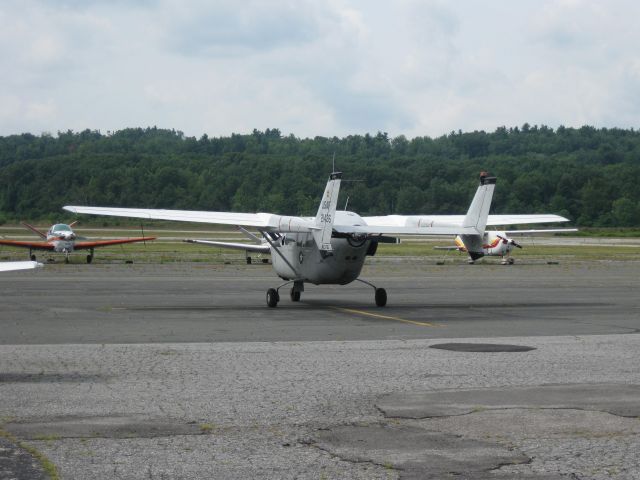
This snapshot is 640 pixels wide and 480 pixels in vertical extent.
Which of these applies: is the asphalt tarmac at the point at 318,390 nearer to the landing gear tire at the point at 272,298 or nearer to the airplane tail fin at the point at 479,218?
the landing gear tire at the point at 272,298

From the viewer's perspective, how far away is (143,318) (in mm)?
19812

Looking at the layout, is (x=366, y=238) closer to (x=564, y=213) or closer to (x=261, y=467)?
(x=261, y=467)

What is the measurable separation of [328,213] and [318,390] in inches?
450

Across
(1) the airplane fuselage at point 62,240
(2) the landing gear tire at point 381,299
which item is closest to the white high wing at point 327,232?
(2) the landing gear tire at point 381,299

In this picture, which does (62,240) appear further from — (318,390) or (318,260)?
(318,390)

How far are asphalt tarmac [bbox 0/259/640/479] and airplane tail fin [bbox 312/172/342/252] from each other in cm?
161

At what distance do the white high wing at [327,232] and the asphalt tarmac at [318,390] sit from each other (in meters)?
0.92

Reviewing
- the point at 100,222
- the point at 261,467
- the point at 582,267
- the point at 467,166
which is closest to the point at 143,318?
the point at 261,467

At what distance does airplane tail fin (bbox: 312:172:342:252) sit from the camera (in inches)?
878

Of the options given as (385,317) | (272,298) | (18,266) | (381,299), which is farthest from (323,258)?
(18,266)

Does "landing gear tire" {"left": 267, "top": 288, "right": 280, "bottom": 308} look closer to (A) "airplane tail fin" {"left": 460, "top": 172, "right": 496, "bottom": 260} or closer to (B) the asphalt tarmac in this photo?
(B) the asphalt tarmac

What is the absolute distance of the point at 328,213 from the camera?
2234 cm

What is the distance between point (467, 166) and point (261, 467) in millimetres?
144859

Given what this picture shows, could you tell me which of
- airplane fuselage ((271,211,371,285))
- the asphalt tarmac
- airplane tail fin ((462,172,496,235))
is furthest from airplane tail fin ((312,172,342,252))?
airplane tail fin ((462,172,496,235))
